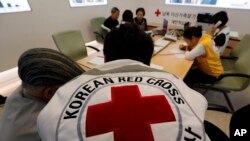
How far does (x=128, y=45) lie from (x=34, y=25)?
102 inches

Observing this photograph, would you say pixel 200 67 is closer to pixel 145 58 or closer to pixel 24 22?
pixel 145 58

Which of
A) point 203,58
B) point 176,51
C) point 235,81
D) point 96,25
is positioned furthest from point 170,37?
point 96,25

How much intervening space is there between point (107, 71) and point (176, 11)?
13.4 ft

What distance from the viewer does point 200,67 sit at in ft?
6.59

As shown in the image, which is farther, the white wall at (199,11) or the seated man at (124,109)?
the white wall at (199,11)

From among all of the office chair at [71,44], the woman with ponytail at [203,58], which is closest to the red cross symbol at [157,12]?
the woman with ponytail at [203,58]

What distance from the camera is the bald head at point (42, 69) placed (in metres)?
0.65

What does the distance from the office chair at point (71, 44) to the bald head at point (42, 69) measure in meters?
1.45

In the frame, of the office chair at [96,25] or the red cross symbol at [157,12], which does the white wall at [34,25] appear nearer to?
the office chair at [96,25]

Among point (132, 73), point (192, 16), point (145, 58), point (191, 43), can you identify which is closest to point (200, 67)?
point (191, 43)

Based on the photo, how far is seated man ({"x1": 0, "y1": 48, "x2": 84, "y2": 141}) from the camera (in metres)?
0.59

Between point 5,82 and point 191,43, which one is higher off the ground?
point 191,43

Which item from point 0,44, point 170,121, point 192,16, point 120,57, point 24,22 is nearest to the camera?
point 170,121

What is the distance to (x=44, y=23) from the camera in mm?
2916
